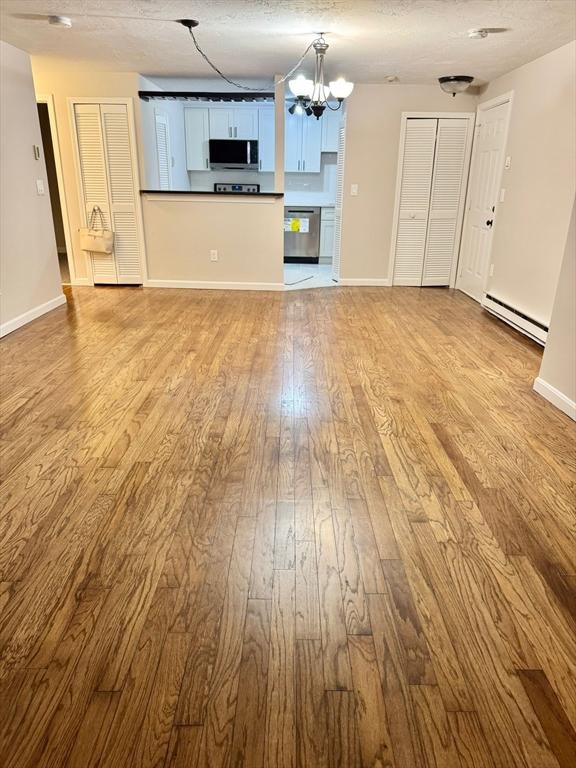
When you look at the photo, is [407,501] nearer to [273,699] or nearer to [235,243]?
[273,699]

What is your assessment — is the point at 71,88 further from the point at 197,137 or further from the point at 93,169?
the point at 197,137

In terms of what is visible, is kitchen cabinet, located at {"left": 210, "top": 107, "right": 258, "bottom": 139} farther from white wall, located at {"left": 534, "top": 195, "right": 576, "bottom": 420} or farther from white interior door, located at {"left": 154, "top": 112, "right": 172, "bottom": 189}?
white wall, located at {"left": 534, "top": 195, "right": 576, "bottom": 420}

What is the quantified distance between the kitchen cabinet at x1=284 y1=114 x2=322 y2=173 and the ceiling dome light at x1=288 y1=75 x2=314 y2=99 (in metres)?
3.69

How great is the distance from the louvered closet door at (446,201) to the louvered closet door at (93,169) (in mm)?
3884

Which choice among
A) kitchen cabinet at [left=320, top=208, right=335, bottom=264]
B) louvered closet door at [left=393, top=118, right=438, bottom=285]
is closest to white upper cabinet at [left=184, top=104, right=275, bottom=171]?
kitchen cabinet at [left=320, top=208, right=335, bottom=264]

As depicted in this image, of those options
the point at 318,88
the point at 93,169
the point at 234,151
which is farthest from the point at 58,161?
the point at 318,88

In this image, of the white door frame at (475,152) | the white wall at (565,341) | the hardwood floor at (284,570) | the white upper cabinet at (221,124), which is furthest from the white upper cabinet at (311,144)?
the white wall at (565,341)

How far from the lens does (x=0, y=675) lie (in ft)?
4.49

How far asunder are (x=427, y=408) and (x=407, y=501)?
41.4 inches

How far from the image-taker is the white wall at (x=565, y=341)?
2.95 m

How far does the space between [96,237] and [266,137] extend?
3.16 metres

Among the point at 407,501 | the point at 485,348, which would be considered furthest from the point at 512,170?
the point at 407,501

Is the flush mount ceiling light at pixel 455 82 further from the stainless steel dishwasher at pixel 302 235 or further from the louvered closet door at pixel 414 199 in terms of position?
the stainless steel dishwasher at pixel 302 235

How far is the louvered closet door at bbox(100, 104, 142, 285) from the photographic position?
18.6 ft
